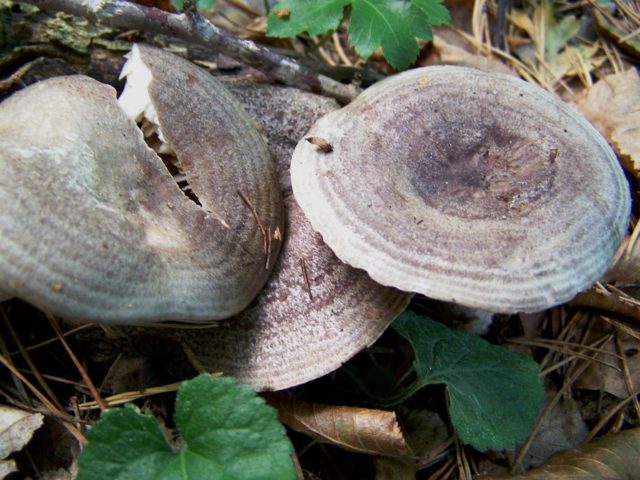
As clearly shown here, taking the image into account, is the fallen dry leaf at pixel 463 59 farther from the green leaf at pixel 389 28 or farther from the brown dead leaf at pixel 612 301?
the brown dead leaf at pixel 612 301

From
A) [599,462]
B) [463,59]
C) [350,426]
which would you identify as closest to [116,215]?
[350,426]

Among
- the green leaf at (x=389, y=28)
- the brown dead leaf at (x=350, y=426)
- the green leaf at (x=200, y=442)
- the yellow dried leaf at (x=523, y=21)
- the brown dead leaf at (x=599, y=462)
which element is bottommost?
the brown dead leaf at (x=599, y=462)

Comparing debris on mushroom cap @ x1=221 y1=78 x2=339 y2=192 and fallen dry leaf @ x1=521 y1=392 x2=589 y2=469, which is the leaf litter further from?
debris on mushroom cap @ x1=221 y1=78 x2=339 y2=192

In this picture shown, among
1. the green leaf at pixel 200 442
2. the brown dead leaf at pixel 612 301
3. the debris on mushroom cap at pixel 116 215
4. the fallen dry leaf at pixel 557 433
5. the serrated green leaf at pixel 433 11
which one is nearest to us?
the debris on mushroom cap at pixel 116 215

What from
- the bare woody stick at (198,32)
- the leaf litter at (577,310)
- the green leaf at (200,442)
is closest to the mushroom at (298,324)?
the leaf litter at (577,310)

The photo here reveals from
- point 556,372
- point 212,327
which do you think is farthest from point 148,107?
Result: point 556,372

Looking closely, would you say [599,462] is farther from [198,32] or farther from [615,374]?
[198,32]
